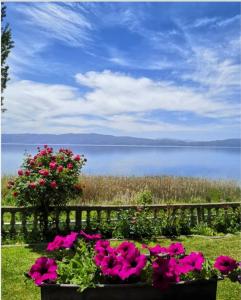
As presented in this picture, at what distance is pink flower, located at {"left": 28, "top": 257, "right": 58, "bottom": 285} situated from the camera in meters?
3.96

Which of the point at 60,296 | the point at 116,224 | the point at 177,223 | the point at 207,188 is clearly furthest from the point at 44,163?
the point at 207,188

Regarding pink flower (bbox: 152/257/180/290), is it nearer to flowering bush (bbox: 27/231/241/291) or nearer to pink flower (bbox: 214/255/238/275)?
flowering bush (bbox: 27/231/241/291)

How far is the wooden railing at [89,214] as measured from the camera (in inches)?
400

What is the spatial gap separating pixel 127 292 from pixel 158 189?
537 inches

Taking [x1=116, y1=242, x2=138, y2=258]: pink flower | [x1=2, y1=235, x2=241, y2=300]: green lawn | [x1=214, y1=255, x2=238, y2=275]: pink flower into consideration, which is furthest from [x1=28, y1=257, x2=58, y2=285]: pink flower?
[x1=214, y1=255, x2=238, y2=275]: pink flower

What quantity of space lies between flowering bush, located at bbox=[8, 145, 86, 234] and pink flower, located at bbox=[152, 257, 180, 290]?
576 cm

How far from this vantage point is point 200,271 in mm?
4168

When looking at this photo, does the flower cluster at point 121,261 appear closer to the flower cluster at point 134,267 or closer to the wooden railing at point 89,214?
the flower cluster at point 134,267

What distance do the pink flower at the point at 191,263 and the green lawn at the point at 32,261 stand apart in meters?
1.96

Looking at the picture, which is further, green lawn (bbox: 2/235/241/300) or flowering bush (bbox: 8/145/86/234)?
flowering bush (bbox: 8/145/86/234)

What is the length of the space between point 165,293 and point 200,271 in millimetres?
394

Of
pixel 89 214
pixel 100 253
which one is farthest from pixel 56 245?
pixel 89 214

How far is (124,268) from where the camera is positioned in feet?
12.8

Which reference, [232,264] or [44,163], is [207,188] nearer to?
[44,163]
